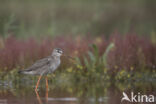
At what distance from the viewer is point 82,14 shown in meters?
34.0

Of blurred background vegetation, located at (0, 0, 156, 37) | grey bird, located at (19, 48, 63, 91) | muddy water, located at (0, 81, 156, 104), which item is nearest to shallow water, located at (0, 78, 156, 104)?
muddy water, located at (0, 81, 156, 104)

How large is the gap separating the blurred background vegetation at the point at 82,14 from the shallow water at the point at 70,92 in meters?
12.3

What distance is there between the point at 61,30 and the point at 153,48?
10.6 meters

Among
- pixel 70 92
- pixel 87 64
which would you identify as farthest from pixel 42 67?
pixel 87 64

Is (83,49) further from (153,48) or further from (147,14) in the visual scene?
(147,14)

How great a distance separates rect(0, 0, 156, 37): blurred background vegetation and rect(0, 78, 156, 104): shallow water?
12.3m

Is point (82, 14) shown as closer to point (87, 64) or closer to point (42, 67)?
point (87, 64)

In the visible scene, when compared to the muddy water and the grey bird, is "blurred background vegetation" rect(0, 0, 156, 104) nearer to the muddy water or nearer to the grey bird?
the muddy water

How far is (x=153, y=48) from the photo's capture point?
1944 cm

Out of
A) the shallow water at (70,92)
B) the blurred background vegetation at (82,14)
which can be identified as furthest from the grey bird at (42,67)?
the blurred background vegetation at (82,14)

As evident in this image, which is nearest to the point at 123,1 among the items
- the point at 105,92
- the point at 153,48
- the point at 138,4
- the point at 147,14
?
the point at 138,4

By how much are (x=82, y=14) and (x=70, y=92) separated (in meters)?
19.0

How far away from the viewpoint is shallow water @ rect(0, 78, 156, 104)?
44.5ft

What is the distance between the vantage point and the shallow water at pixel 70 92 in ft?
44.5
